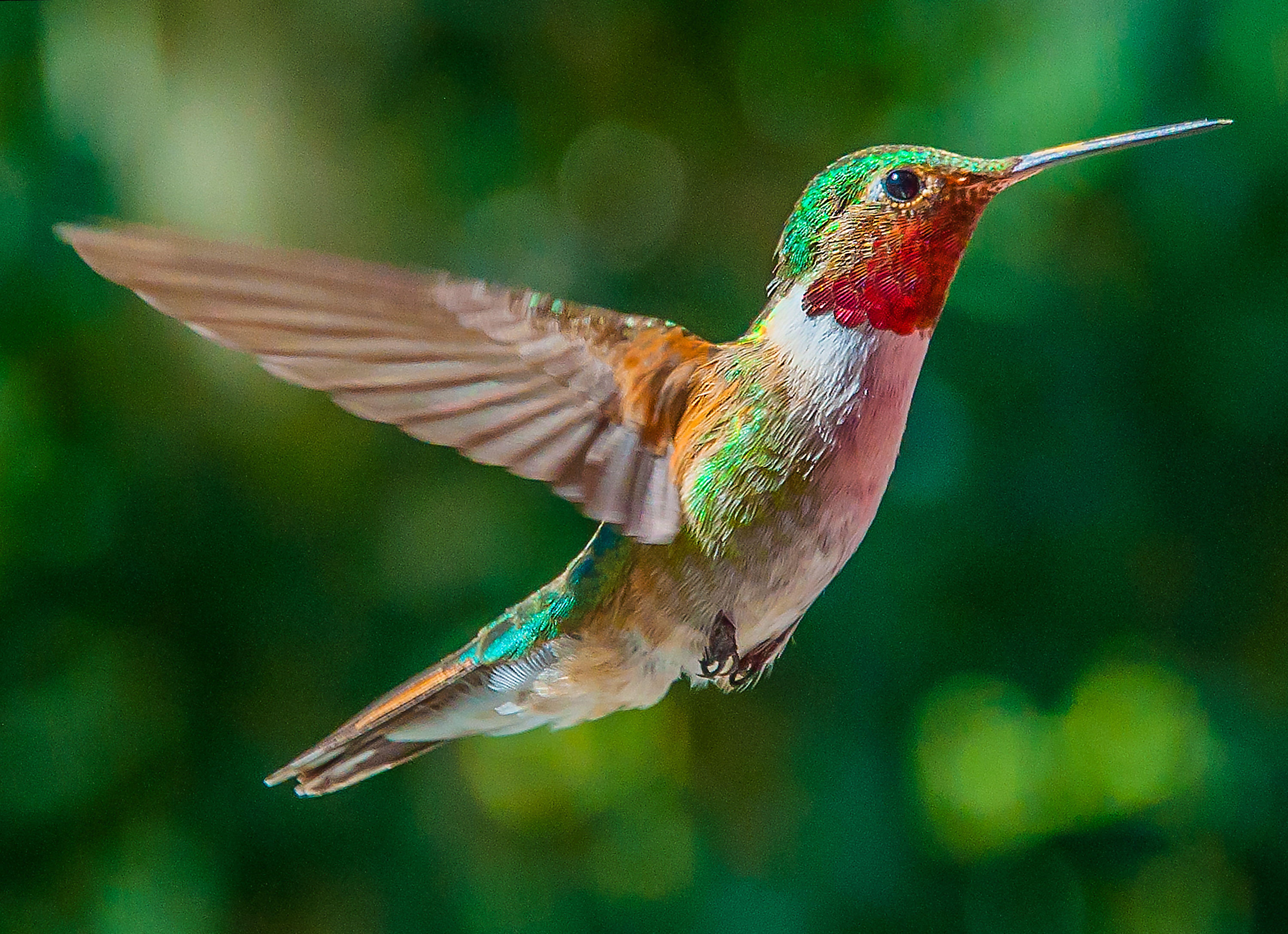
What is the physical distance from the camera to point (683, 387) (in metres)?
0.92

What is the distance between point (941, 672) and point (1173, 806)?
42 cm

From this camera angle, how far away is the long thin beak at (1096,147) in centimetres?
70

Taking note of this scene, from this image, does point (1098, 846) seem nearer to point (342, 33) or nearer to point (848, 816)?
point (848, 816)

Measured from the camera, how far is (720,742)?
2246 mm

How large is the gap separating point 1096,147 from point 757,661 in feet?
1.51

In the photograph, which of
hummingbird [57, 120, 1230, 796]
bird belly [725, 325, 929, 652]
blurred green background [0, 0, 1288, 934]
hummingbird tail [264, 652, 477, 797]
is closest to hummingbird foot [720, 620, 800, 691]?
hummingbird [57, 120, 1230, 796]

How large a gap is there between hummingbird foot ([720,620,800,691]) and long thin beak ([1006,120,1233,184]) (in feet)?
1.19

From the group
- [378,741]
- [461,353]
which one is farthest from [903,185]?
[378,741]

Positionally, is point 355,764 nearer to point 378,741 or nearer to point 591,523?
point 378,741

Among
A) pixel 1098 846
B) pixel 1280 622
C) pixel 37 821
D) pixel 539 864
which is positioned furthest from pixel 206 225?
pixel 1280 622

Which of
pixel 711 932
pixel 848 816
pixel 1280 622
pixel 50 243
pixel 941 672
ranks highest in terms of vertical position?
pixel 50 243

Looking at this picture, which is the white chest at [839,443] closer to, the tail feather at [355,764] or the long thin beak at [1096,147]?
the long thin beak at [1096,147]

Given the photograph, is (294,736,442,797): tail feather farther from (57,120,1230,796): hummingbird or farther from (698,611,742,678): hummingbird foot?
(698,611,742,678): hummingbird foot

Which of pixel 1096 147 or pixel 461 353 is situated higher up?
pixel 1096 147
